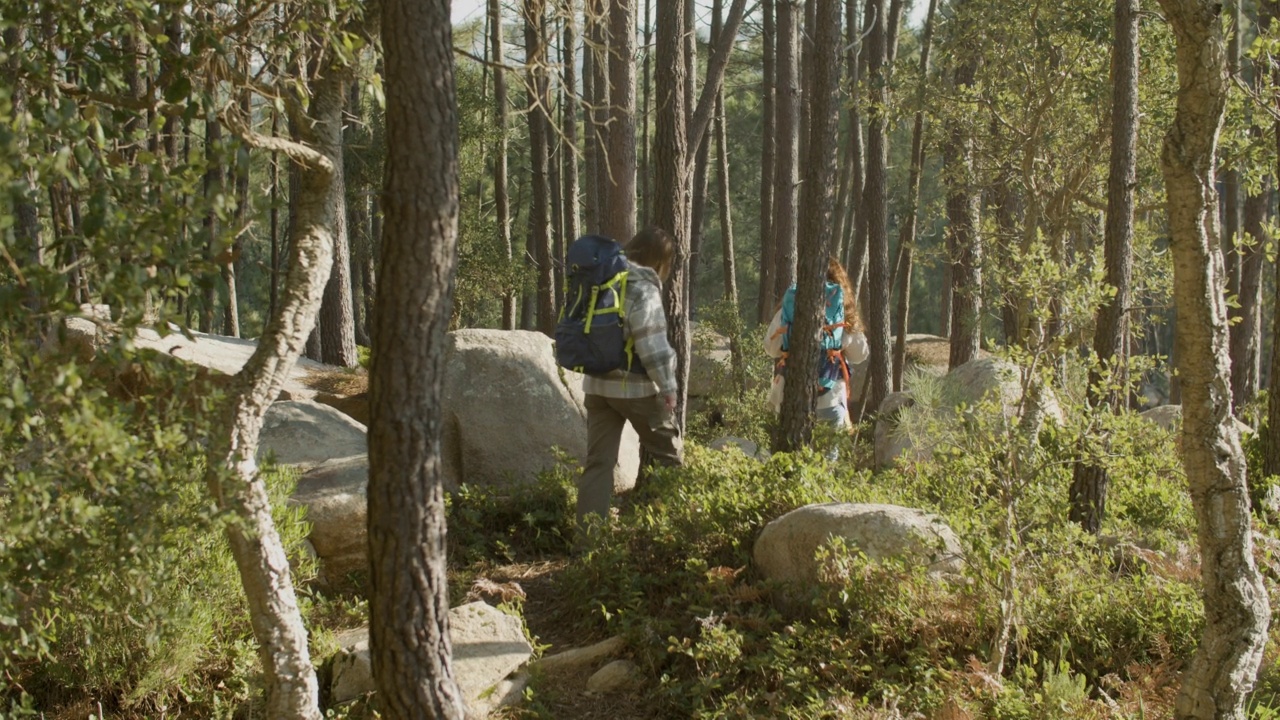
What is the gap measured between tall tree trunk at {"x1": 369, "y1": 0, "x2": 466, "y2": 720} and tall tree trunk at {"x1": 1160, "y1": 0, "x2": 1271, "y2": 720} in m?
2.53

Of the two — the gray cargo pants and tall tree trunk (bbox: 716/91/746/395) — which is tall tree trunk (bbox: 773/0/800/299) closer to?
tall tree trunk (bbox: 716/91/746/395)

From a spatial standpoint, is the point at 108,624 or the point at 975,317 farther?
the point at 975,317

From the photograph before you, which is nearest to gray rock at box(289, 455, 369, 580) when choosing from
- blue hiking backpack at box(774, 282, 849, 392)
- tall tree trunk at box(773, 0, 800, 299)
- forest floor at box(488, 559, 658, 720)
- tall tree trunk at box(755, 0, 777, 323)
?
forest floor at box(488, 559, 658, 720)

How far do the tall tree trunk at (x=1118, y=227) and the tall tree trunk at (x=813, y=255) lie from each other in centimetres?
190

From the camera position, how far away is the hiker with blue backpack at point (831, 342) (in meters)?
8.29

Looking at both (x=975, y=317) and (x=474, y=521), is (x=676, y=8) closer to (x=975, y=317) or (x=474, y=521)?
(x=474, y=521)

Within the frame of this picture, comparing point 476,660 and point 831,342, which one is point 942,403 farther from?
point 476,660

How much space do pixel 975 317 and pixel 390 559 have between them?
9.77m

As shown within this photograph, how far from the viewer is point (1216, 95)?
11.4 ft

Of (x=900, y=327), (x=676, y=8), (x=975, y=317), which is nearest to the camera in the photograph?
(x=676, y=8)

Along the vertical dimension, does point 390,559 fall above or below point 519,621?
above

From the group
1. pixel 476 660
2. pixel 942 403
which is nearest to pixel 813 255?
pixel 942 403

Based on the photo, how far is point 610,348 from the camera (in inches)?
254

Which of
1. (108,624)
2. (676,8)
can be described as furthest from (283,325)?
(676,8)
